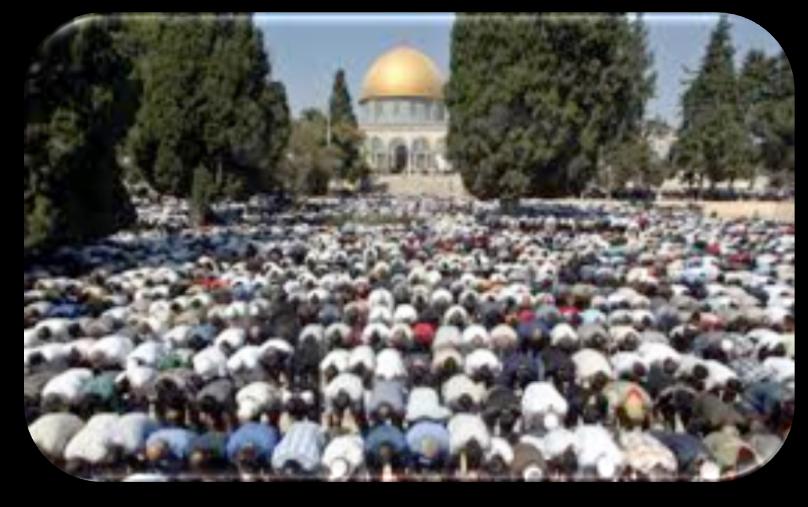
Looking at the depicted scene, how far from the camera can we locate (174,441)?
28.8 feet

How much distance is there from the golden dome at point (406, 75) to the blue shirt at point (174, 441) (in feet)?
174

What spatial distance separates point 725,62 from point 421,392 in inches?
1437

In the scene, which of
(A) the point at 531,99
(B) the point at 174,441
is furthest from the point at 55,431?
(A) the point at 531,99

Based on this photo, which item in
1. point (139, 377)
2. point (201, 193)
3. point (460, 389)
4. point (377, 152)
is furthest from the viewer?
point (377, 152)

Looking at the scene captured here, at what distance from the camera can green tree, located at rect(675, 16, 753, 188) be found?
122 ft

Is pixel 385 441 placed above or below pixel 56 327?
below

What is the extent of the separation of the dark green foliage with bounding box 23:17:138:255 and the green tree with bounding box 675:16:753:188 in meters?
22.2

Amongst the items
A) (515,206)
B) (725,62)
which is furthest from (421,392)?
(725,62)

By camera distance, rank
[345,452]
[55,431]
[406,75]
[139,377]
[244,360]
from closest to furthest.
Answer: [345,452], [55,431], [139,377], [244,360], [406,75]

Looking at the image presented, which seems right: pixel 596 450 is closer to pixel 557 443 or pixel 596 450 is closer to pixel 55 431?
pixel 557 443

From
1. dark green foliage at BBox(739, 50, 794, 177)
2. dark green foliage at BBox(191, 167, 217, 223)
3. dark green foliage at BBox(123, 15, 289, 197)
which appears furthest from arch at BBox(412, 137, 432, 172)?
dark green foliage at BBox(191, 167, 217, 223)

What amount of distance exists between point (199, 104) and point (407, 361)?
17021 mm

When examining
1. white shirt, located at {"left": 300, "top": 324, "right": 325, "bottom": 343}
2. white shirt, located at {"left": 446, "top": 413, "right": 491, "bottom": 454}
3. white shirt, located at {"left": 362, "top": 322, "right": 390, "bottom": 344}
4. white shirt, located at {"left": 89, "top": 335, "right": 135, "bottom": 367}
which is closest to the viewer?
white shirt, located at {"left": 446, "top": 413, "right": 491, "bottom": 454}

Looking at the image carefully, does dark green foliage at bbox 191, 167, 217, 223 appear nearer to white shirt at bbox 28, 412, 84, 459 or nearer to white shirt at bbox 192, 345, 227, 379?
white shirt at bbox 192, 345, 227, 379
